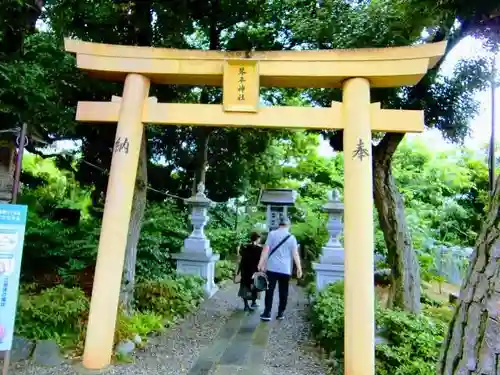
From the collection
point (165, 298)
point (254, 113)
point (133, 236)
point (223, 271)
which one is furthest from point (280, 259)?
point (223, 271)

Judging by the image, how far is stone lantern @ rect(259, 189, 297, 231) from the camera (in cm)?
1212

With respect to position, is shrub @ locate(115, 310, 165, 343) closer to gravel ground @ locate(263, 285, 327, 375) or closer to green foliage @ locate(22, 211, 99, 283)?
gravel ground @ locate(263, 285, 327, 375)

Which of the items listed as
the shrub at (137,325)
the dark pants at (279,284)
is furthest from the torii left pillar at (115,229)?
the dark pants at (279,284)

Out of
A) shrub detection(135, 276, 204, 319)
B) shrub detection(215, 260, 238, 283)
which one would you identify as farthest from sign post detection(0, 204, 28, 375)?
shrub detection(215, 260, 238, 283)

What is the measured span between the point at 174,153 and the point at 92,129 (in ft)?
12.5

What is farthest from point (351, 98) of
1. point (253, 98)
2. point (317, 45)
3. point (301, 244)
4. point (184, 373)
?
point (301, 244)

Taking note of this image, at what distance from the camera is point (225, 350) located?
211 inches

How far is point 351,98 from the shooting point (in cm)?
490

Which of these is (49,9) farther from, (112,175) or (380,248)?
(380,248)

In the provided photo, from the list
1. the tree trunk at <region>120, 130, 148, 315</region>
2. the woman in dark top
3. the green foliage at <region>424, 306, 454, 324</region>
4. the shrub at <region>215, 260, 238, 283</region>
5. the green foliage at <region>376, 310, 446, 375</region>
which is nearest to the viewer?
the green foliage at <region>376, 310, 446, 375</region>

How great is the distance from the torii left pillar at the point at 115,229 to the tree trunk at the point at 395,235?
365cm

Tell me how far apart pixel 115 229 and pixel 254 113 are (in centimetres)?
216

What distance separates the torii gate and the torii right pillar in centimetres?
1

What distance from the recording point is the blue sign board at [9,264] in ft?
12.0
